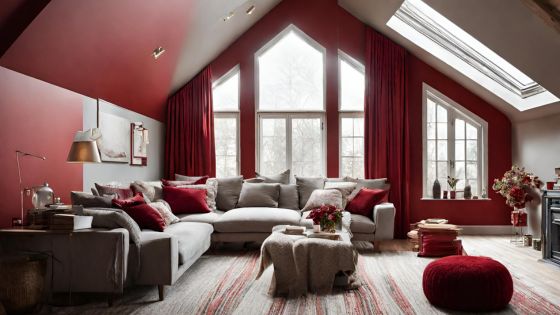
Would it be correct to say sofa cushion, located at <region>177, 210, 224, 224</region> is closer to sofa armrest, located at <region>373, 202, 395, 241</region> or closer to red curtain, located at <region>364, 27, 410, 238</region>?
sofa armrest, located at <region>373, 202, 395, 241</region>

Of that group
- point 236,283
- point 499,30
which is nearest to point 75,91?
point 236,283

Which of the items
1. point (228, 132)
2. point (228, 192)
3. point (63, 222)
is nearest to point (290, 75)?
point (228, 132)

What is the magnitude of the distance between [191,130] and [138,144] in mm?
1249

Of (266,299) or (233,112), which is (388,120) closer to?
(233,112)

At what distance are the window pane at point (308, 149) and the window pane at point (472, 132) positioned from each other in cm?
226

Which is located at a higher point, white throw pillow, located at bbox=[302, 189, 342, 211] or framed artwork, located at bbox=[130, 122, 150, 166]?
framed artwork, located at bbox=[130, 122, 150, 166]

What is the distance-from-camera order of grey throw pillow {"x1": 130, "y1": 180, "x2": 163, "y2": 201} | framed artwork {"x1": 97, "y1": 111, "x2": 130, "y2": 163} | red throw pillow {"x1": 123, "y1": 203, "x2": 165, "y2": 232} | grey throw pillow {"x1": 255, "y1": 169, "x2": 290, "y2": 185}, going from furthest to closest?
1. grey throw pillow {"x1": 255, "y1": 169, "x2": 290, "y2": 185}
2. grey throw pillow {"x1": 130, "y1": 180, "x2": 163, "y2": 201}
3. framed artwork {"x1": 97, "y1": 111, "x2": 130, "y2": 163}
4. red throw pillow {"x1": 123, "y1": 203, "x2": 165, "y2": 232}

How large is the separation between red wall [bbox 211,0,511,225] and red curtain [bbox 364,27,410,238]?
0.19 metres

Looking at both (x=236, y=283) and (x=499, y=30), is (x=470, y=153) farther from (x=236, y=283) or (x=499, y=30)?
(x=236, y=283)

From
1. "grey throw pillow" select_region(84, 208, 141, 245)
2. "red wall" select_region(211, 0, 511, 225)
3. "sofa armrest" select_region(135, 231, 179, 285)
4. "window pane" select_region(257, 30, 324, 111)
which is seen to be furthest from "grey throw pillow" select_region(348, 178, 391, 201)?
"grey throw pillow" select_region(84, 208, 141, 245)

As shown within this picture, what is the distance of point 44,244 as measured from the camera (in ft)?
11.3

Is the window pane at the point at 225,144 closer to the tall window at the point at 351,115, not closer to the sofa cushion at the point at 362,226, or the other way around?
the tall window at the point at 351,115

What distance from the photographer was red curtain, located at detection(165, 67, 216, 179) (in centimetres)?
711

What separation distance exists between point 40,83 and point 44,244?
4.43ft
